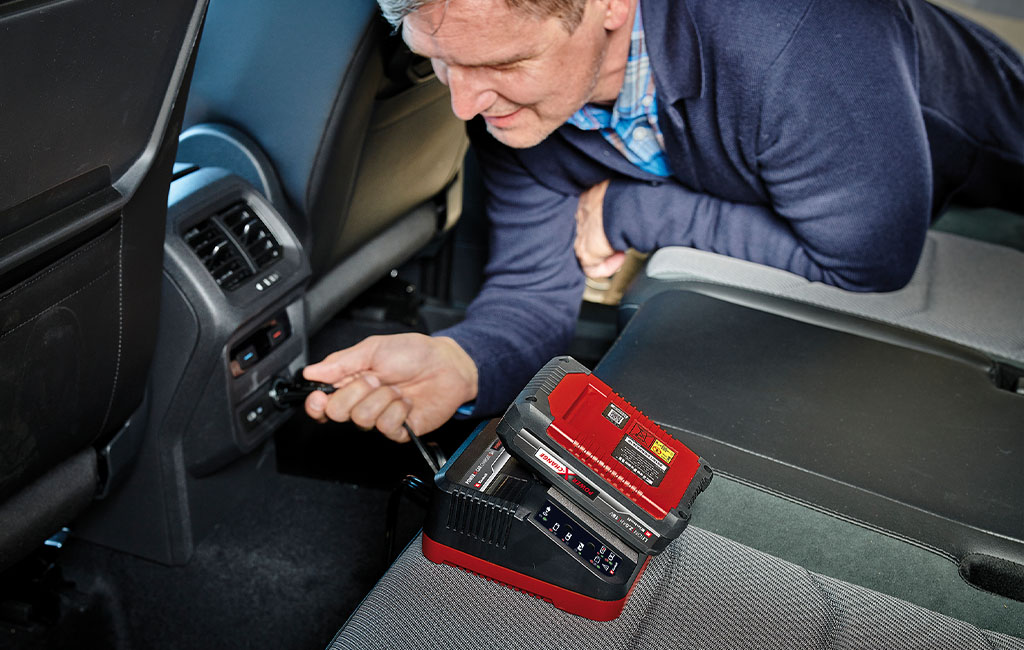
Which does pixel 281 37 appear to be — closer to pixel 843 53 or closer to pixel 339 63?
pixel 339 63

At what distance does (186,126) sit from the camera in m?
1.36

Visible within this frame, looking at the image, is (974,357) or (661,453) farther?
(974,357)

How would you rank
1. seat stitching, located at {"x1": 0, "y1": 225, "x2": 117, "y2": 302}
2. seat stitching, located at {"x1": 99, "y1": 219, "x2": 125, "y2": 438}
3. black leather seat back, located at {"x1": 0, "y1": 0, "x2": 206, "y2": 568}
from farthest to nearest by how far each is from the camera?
seat stitching, located at {"x1": 99, "y1": 219, "x2": 125, "y2": 438}
seat stitching, located at {"x1": 0, "y1": 225, "x2": 117, "y2": 302}
black leather seat back, located at {"x1": 0, "y1": 0, "x2": 206, "y2": 568}

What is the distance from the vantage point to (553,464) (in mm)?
754

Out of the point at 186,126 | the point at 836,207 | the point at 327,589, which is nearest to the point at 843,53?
the point at 836,207

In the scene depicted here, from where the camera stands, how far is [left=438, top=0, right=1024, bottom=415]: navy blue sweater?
1212 millimetres

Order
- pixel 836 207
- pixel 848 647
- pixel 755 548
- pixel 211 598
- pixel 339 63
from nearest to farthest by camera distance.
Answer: pixel 848 647
pixel 755 548
pixel 339 63
pixel 836 207
pixel 211 598

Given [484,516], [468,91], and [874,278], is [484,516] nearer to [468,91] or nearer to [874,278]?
[468,91]

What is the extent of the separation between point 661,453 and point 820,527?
194 millimetres

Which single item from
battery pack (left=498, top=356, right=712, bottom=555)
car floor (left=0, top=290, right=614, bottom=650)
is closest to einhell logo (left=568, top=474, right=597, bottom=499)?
battery pack (left=498, top=356, right=712, bottom=555)

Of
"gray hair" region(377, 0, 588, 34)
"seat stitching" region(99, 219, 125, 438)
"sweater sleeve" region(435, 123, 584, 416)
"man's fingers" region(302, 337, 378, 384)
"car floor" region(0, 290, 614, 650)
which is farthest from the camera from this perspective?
"sweater sleeve" region(435, 123, 584, 416)

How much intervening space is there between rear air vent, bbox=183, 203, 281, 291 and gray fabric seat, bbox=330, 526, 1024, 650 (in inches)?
22.4

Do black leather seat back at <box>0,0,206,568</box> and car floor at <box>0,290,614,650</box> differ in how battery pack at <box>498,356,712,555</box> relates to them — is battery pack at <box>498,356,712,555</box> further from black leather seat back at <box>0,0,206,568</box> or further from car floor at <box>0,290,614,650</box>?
car floor at <box>0,290,614,650</box>

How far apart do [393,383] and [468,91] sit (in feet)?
1.26
